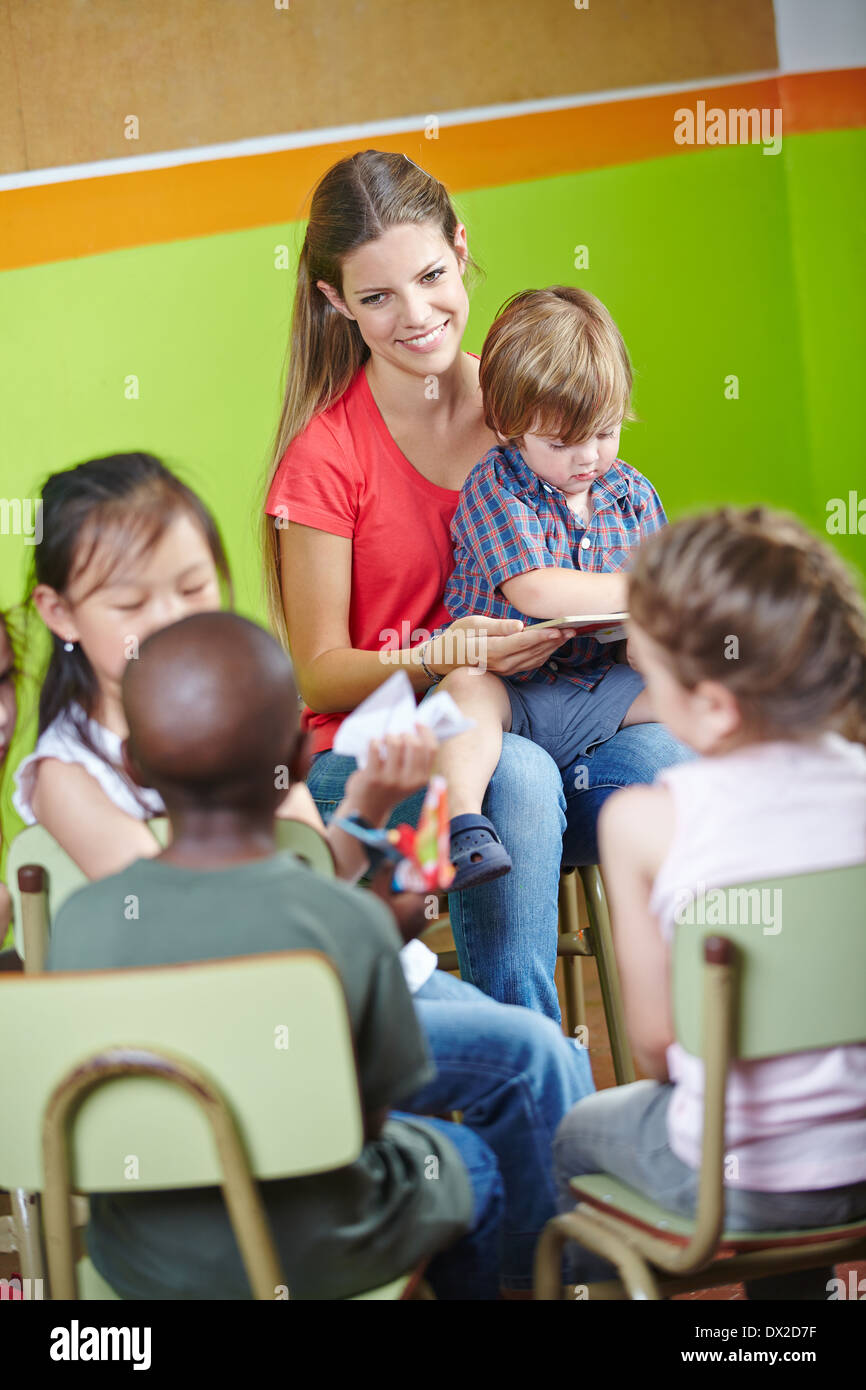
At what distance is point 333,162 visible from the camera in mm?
1926

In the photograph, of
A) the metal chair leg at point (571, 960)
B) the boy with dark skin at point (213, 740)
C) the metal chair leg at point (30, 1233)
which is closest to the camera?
the boy with dark skin at point (213, 740)

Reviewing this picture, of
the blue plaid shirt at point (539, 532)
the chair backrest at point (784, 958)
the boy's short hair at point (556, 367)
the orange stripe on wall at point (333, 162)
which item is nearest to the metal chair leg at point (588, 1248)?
the chair backrest at point (784, 958)

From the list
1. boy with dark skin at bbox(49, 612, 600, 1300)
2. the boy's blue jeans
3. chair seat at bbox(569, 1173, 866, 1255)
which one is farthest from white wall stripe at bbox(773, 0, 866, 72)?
chair seat at bbox(569, 1173, 866, 1255)

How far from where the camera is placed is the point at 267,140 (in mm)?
2031

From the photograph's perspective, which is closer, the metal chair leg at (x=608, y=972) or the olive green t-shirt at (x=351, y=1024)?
the olive green t-shirt at (x=351, y=1024)

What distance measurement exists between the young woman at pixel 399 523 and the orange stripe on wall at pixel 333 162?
203mm

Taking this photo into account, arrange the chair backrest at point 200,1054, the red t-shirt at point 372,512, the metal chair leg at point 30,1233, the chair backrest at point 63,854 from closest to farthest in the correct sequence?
the chair backrest at point 200,1054
the chair backrest at point 63,854
the metal chair leg at point 30,1233
the red t-shirt at point 372,512

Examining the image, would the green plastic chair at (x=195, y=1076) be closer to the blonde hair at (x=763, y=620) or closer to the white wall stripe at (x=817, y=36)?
the blonde hair at (x=763, y=620)

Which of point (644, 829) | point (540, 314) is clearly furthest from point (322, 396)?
point (644, 829)

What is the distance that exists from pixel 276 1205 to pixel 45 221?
1251 millimetres

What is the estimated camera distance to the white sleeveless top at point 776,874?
1151 millimetres

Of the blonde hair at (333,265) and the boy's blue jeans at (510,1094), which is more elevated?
the blonde hair at (333,265)

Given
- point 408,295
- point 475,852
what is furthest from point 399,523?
point 475,852
